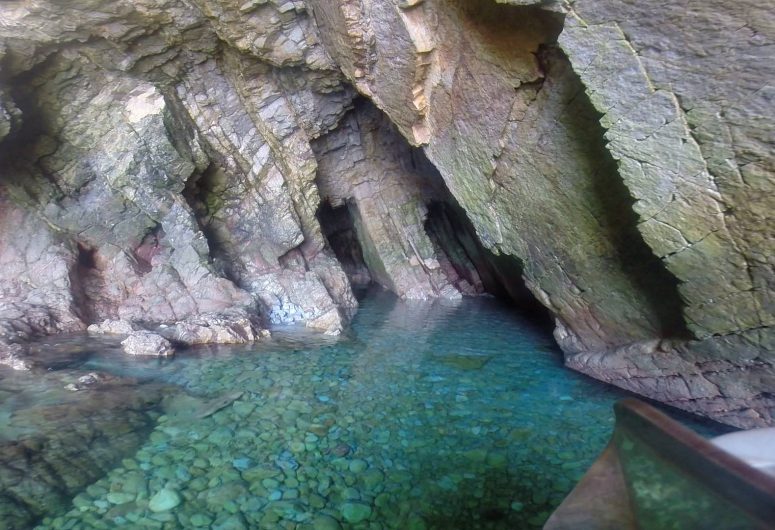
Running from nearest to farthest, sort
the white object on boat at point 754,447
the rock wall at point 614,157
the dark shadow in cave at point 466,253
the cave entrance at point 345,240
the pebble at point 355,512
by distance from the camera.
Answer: the white object on boat at point 754,447
the pebble at point 355,512
the rock wall at point 614,157
the dark shadow in cave at point 466,253
the cave entrance at point 345,240

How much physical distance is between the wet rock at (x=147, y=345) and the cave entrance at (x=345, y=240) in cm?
830

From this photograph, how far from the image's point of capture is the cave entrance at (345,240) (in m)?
16.6

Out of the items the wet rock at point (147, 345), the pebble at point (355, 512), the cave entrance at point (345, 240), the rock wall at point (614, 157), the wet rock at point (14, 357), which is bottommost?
the wet rock at point (14, 357)

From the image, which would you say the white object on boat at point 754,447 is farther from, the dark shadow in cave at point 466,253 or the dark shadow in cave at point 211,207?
the dark shadow in cave at point 211,207

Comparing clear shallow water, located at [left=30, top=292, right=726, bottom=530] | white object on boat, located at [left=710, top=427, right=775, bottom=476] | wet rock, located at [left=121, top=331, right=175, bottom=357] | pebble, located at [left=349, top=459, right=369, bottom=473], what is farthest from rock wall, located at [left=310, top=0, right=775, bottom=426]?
wet rock, located at [left=121, top=331, right=175, bottom=357]

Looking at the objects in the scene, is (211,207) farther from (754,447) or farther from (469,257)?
(754,447)

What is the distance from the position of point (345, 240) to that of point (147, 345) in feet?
35.4

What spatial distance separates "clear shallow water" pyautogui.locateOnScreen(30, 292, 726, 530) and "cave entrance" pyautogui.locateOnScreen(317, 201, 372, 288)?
8.58 m

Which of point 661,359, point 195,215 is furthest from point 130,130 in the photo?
point 661,359

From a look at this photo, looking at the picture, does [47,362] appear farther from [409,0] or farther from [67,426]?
[409,0]

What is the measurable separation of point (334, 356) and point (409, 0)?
16.8 feet

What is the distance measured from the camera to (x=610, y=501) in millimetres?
1836

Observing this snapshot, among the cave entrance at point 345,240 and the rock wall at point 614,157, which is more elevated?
the rock wall at point 614,157

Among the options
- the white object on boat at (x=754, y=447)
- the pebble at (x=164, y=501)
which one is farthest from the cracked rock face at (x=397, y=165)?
the pebble at (x=164, y=501)
